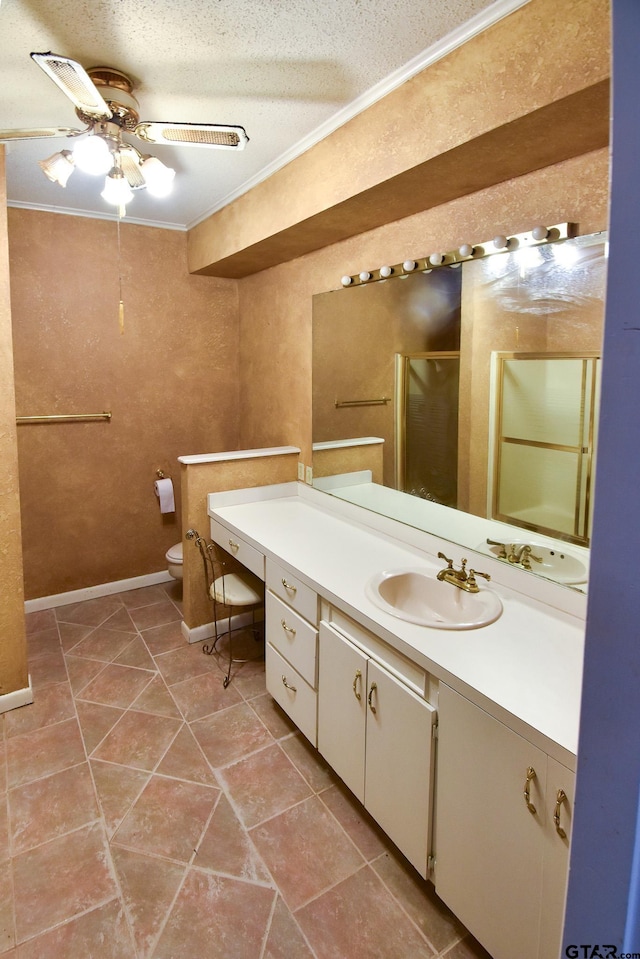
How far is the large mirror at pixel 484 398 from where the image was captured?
1.55 m

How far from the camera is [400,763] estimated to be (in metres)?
1.53

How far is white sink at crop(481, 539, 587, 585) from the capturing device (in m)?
1.59

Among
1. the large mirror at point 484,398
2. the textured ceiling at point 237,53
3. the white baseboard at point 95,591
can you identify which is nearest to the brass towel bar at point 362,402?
the large mirror at point 484,398

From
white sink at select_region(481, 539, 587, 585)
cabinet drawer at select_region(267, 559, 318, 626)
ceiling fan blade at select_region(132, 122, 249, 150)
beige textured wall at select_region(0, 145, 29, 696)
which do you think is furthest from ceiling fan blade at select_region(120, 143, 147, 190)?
white sink at select_region(481, 539, 587, 585)

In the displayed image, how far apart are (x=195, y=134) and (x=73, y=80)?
406 mm

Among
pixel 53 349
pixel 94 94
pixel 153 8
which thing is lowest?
pixel 53 349

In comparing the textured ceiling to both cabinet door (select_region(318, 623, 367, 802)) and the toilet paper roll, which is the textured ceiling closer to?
cabinet door (select_region(318, 623, 367, 802))

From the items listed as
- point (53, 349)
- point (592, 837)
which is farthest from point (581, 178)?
point (53, 349)

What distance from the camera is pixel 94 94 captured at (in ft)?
4.89

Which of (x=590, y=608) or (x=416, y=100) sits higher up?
(x=416, y=100)

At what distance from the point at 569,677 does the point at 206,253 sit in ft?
9.92

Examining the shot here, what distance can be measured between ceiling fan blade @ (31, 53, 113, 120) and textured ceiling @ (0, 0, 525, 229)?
7.4 inches

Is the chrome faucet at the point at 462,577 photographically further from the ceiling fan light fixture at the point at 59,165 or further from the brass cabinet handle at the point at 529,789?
the ceiling fan light fixture at the point at 59,165

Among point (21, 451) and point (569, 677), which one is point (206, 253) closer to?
point (21, 451)
